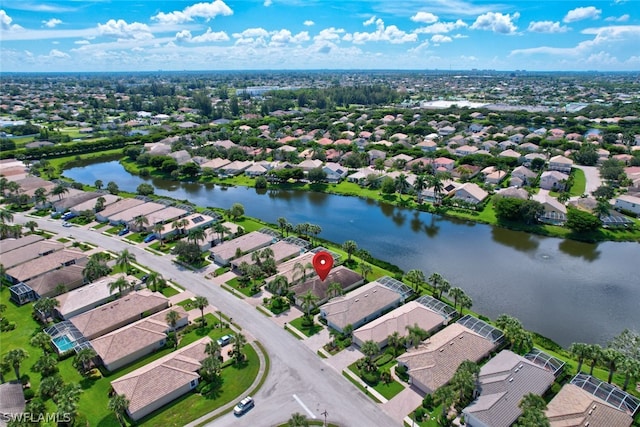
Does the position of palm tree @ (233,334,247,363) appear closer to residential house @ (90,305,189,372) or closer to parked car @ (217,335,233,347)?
parked car @ (217,335,233,347)

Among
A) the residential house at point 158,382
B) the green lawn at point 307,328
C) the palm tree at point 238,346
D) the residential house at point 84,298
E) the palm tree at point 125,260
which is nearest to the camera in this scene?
the residential house at point 158,382

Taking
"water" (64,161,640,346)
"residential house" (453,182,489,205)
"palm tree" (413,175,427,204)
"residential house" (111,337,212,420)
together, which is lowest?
"water" (64,161,640,346)

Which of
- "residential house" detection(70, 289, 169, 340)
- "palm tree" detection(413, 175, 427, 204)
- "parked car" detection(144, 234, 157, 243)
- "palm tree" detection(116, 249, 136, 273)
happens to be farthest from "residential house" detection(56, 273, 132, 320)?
"palm tree" detection(413, 175, 427, 204)

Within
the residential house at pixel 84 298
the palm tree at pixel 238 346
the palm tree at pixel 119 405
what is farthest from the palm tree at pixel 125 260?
the palm tree at pixel 119 405

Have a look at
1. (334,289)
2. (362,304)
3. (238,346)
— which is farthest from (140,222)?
(362,304)

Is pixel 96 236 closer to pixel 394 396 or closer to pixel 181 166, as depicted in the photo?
pixel 181 166

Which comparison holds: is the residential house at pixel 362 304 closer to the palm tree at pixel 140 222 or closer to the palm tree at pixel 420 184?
the palm tree at pixel 420 184
